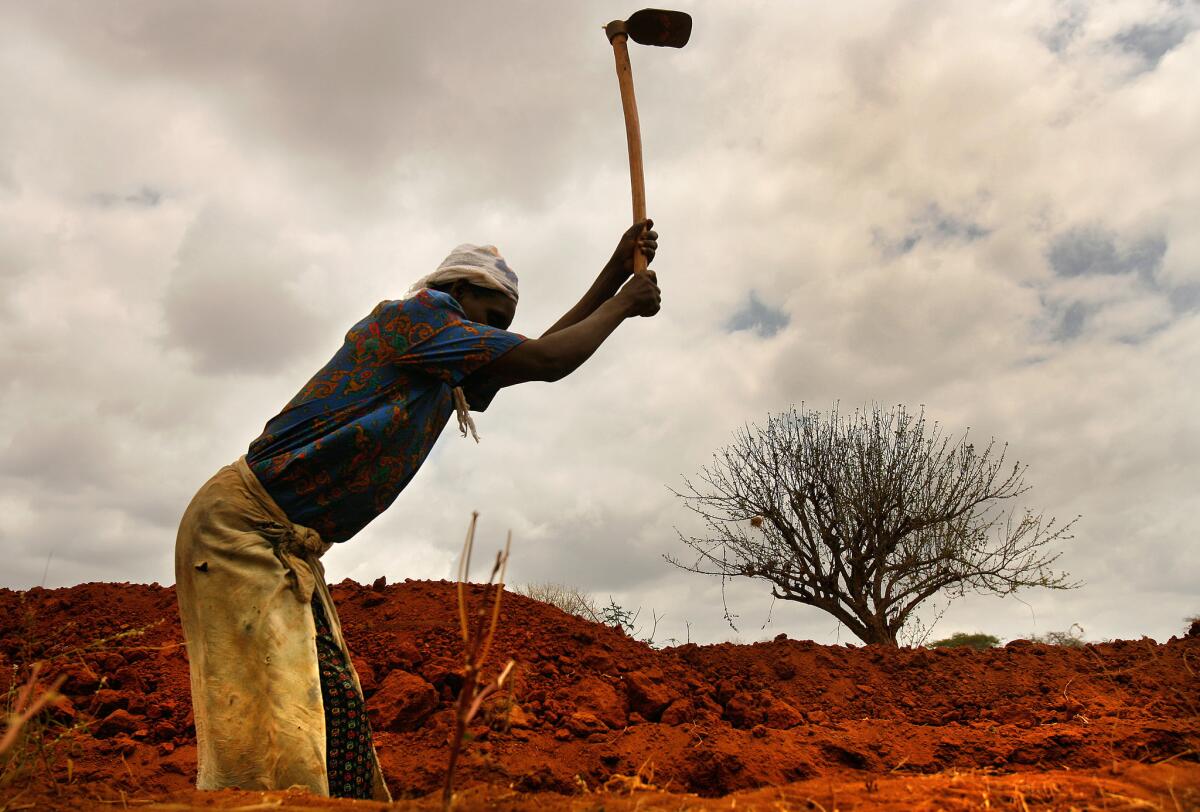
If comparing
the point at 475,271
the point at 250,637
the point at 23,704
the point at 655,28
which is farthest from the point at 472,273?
the point at 23,704

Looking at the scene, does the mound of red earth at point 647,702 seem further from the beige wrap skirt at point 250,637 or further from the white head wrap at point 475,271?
the white head wrap at point 475,271

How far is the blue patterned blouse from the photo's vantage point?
2.93m

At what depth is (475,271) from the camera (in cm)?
345

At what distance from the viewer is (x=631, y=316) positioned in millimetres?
3590

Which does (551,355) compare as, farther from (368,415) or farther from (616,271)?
(616,271)

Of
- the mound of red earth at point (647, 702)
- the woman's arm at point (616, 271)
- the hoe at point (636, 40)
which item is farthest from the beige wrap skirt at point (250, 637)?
the hoe at point (636, 40)

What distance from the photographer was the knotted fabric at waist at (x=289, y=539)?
289 cm

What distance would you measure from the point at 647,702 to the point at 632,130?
3.17 meters

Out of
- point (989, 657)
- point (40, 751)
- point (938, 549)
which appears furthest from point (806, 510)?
point (40, 751)

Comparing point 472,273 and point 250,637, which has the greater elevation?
point 472,273

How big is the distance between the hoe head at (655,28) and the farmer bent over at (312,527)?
2.06m

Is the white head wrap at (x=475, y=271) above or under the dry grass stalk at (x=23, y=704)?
above

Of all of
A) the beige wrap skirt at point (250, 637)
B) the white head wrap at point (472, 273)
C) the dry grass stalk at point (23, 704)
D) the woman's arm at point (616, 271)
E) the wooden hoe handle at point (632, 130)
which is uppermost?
the wooden hoe handle at point (632, 130)

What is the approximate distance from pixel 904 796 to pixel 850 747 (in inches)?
83.9
